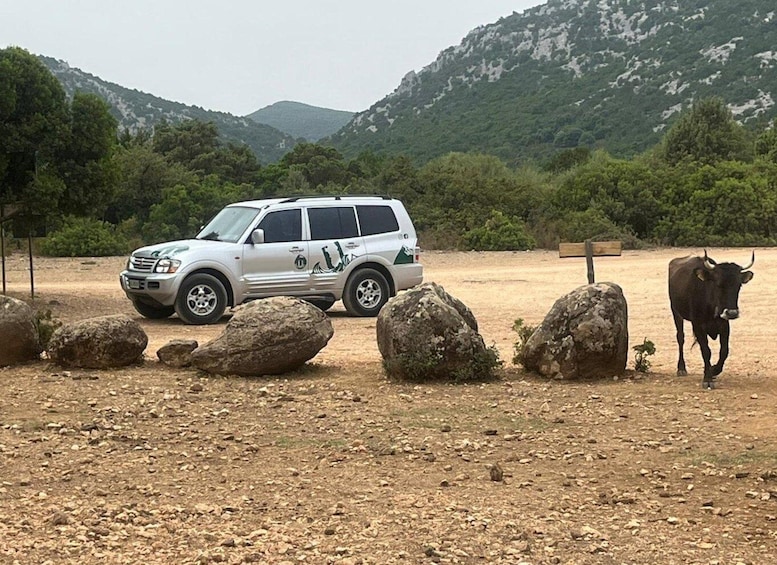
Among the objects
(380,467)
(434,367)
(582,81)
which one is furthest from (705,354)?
(582,81)

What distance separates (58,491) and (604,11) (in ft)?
359

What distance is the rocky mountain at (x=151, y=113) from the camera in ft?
335

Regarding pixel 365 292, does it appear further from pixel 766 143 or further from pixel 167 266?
pixel 766 143

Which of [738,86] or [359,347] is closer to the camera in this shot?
[359,347]

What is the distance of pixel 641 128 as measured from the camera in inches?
3004

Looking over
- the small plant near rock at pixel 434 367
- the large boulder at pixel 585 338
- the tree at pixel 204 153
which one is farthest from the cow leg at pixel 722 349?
the tree at pixel 204 153

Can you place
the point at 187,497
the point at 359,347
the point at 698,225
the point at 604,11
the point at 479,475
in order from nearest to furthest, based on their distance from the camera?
the point at 187,497
the point at 479,475
the point at 359,347
the point at 698,225
the point at 604,11

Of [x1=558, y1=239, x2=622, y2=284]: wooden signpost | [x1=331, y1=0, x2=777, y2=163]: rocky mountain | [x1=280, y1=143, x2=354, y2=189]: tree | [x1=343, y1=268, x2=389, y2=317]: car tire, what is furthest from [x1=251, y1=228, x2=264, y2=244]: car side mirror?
[x1=331, y1=0, x2=777, y2=163]: rocky mountain

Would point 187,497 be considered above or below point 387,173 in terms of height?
below

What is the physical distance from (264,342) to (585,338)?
324 cm

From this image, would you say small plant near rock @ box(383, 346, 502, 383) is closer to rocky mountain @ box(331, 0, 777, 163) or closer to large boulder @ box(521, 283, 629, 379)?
large boulder @ box(521, 283, 629, 379)

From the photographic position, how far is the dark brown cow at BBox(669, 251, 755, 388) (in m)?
9.81

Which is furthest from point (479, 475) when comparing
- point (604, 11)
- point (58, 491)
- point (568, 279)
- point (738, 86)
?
point (604, 11)

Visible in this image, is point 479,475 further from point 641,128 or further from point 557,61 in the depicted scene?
point 557,61
